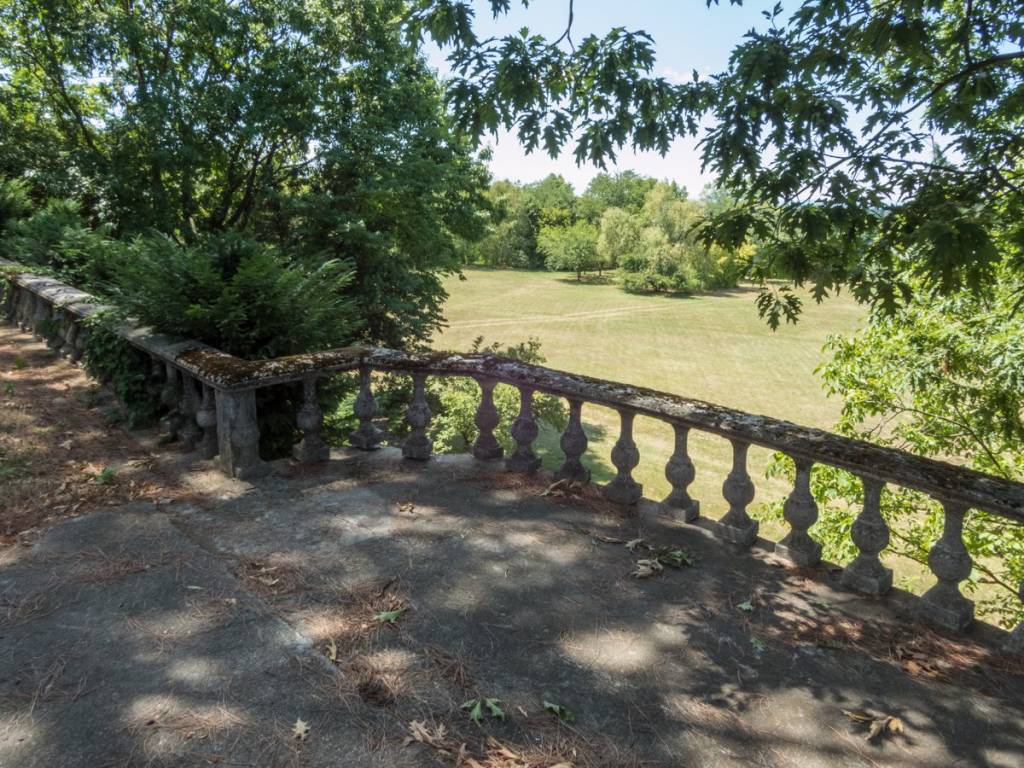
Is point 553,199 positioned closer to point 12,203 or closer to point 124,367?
point 12,203

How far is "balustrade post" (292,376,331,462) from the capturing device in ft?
13.4

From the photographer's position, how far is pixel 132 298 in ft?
15.0

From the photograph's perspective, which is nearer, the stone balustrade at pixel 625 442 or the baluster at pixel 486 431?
Result: the stone balustrade at pixel 625 442

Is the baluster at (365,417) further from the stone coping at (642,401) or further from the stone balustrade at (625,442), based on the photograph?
the stone coping at (642,401)

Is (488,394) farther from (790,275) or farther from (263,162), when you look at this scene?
(263,162)

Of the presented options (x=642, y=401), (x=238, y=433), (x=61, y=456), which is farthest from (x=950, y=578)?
(x=61, y=456)

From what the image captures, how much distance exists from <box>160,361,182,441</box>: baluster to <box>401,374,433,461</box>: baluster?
173 centimetres

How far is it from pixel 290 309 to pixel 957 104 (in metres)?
4.57

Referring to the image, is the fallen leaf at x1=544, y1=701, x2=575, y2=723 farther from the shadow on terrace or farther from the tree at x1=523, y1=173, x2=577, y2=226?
the tree at x1=523, y1=173, x2=577, y2=226

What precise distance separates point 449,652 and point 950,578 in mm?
2150

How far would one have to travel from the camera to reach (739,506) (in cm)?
323

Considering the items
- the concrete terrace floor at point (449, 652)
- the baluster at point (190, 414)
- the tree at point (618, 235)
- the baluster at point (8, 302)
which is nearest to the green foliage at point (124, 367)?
the baluster at point (190, 414)

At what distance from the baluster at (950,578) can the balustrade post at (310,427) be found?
3.45 m

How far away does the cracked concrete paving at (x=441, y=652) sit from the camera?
1896 millimetres
